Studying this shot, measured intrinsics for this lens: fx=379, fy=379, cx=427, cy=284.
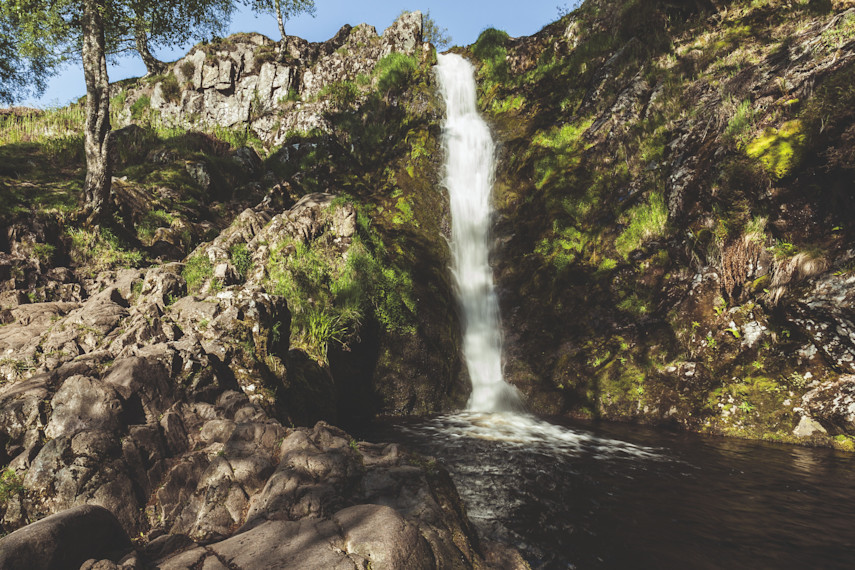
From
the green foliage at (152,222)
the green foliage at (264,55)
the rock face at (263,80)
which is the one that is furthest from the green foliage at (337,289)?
the green foliage at (264,55)

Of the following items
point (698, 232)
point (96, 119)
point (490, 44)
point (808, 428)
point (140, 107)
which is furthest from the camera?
point (140, 107)

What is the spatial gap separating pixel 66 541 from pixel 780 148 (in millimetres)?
10651

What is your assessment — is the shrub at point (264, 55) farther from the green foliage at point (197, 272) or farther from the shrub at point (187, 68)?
the green foliage at point (197, 272)

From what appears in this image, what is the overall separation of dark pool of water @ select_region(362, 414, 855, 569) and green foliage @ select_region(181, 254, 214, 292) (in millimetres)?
4143

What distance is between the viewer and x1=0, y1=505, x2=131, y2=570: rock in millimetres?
2010

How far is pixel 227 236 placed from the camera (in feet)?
28.7

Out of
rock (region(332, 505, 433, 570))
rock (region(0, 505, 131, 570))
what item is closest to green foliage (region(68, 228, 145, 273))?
rock (region(0, 505, 131, 570))

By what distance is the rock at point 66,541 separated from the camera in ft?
6.59

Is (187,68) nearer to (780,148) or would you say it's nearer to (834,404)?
(780,148)

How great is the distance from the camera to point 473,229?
507 inches

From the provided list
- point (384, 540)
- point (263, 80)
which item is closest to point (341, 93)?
point (263, 80)

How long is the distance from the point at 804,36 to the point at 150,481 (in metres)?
14.0

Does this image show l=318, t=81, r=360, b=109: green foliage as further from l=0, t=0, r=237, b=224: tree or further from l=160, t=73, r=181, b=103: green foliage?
l=0, t=0, r=237, b=224: tree

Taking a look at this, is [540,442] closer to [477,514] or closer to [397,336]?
[477,514]
